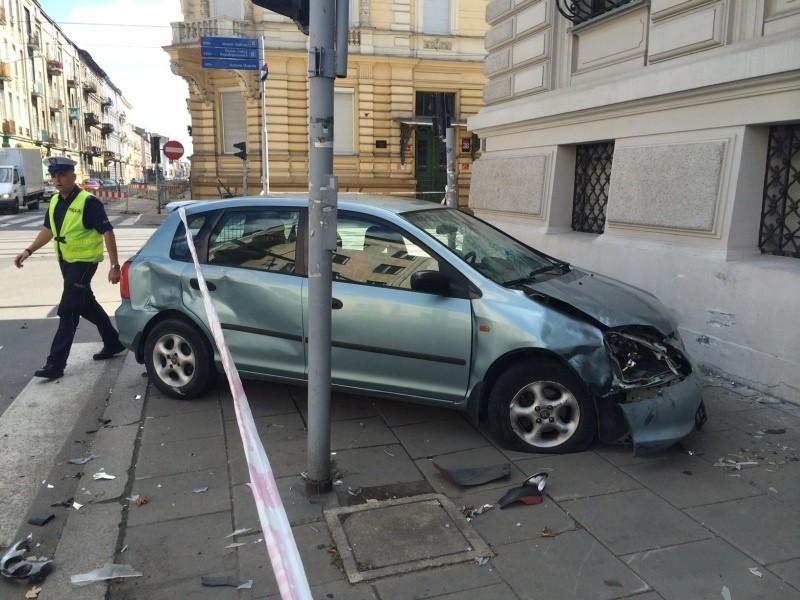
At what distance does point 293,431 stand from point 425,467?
A: 108cm

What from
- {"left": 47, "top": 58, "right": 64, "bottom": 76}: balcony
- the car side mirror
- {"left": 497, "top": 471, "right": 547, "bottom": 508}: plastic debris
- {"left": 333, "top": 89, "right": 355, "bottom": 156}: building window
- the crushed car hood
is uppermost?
{"left": 47, "top": 58, "right": 64, "bottom": 76}: balcony

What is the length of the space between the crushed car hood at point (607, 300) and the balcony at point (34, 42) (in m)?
64.1

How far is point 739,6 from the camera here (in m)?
5.88

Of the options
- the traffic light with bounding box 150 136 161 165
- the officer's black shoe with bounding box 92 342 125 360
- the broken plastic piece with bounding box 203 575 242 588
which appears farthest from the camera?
the traffic light with bounding box 150 136 161 165

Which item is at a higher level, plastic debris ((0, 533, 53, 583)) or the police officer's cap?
the police officer's cap

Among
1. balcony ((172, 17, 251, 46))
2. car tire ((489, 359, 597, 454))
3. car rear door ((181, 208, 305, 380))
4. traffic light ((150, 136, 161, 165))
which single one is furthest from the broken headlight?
traffic light ((150, 136, 161, 165))

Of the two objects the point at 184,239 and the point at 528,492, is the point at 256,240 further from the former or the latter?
the point at 528,492

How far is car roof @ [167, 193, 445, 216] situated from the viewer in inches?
189

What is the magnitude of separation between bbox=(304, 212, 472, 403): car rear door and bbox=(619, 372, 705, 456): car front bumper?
1.06 metres

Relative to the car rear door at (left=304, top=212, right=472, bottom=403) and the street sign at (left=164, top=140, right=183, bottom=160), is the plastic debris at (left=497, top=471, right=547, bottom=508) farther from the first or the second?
the street sign at (left=164, top=140, right=183, bottom=160)

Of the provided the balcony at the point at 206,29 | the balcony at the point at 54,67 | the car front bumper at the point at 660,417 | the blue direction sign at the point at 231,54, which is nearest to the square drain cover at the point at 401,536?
the car front bumper at the point at 660,417

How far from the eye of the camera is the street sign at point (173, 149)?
1043 inches

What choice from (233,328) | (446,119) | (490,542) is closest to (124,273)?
(233,328)

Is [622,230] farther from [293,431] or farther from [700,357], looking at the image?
[293,431]
